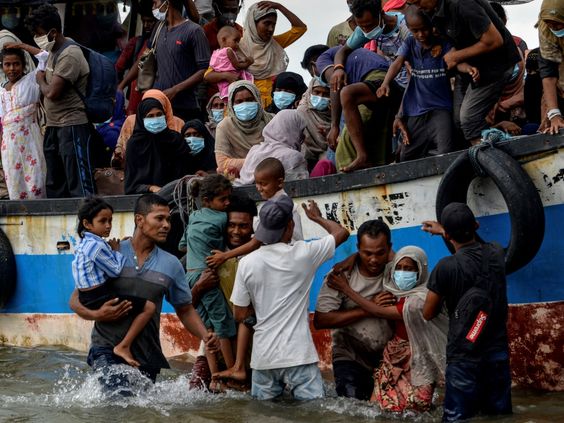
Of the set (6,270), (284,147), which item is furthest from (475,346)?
(6,270)

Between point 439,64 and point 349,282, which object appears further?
point 439,64

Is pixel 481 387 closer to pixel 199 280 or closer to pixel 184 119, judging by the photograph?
pixel 199 280

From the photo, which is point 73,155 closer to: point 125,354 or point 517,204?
point 125,354

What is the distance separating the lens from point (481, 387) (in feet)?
23.4

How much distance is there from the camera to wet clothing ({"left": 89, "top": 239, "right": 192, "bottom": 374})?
7.75 metres

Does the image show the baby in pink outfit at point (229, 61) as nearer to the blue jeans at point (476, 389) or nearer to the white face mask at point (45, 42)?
the white face mask at point (45, 42)

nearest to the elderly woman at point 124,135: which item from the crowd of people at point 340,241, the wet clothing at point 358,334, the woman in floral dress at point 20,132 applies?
the crowd of people at point 340,241

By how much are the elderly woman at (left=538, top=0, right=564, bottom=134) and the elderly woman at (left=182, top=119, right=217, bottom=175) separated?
319cm

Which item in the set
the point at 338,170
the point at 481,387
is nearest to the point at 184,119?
the point at 338,170

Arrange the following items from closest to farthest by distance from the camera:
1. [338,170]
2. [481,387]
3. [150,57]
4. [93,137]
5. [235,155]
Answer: [481,387]
[338,170]
[235,155]
[93,137]
[150,57]

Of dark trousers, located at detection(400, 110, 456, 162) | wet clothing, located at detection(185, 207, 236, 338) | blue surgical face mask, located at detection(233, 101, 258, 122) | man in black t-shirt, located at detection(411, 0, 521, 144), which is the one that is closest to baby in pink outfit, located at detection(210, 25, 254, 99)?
blue surgical face mask, located at detection(233, 101, 258, 122)

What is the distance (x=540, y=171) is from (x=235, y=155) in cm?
303

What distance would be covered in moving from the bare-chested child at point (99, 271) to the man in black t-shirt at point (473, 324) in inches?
72.2

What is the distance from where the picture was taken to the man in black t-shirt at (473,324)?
7008mm
